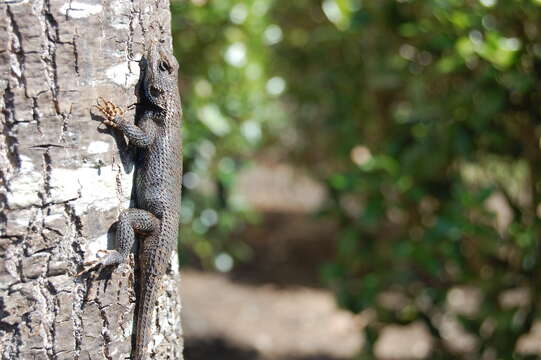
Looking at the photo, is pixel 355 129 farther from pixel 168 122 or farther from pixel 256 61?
pixel 168 122

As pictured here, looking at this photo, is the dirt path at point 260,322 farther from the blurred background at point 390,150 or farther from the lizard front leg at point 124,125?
the lizard front leg at point 124,125

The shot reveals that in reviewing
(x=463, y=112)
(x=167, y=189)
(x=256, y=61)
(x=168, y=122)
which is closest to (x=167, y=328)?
(x=167, y=189)

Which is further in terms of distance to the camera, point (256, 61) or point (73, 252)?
point (256, 61)

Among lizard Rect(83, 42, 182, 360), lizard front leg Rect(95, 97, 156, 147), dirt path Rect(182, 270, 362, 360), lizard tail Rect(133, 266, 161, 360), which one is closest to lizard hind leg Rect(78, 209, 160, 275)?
lizard Rect(83, 42, 182, 360)

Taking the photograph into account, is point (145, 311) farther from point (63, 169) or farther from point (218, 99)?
point (218, 99)

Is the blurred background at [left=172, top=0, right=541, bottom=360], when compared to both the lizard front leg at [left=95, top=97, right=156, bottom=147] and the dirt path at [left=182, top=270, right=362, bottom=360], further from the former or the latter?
the lizard front leg at [left=95, top=97, right=156, bottom=147]
